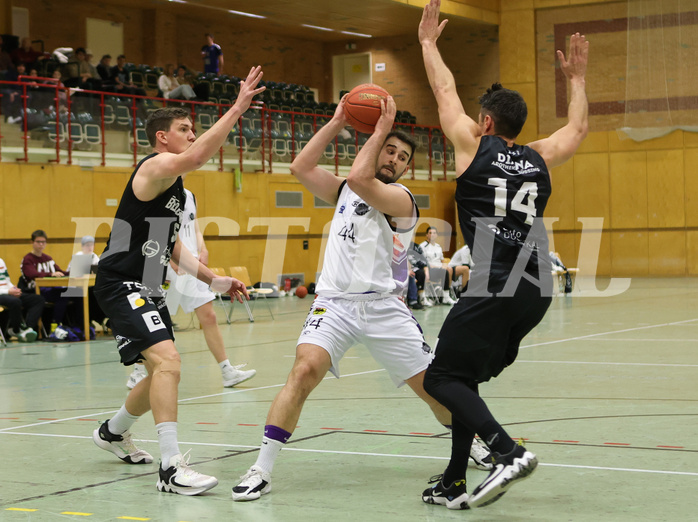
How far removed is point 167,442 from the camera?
4.56 metres

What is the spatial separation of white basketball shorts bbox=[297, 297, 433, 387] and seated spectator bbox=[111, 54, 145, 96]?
16565 mm

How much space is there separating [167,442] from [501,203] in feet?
6.83

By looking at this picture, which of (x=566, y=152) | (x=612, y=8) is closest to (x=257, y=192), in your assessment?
(x=612, y=8)

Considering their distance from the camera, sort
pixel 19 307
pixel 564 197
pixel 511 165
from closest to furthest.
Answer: pixel 511 165, pixel 19 307, pixel 564 197

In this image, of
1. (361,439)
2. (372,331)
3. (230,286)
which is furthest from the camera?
(361,439)

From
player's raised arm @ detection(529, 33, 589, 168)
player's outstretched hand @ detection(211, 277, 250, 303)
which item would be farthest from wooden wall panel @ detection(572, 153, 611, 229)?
player's raised arm @ detection(529, 33, 589, 168)

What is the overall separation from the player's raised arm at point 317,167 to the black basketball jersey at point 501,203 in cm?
94

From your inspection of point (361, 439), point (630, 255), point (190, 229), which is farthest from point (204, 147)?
point (630, 255)

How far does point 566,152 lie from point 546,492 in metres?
1.68

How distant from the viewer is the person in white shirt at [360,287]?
440 cm

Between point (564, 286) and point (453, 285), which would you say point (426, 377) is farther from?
point (564, 286)

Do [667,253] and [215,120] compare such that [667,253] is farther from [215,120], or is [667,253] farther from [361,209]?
[361,209]

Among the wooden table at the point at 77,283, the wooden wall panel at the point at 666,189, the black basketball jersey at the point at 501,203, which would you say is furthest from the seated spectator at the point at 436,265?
the black basketball jersey at the point at 501,203

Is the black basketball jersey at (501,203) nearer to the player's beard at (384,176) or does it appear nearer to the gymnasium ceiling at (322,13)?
the player's beard at (384,176)
